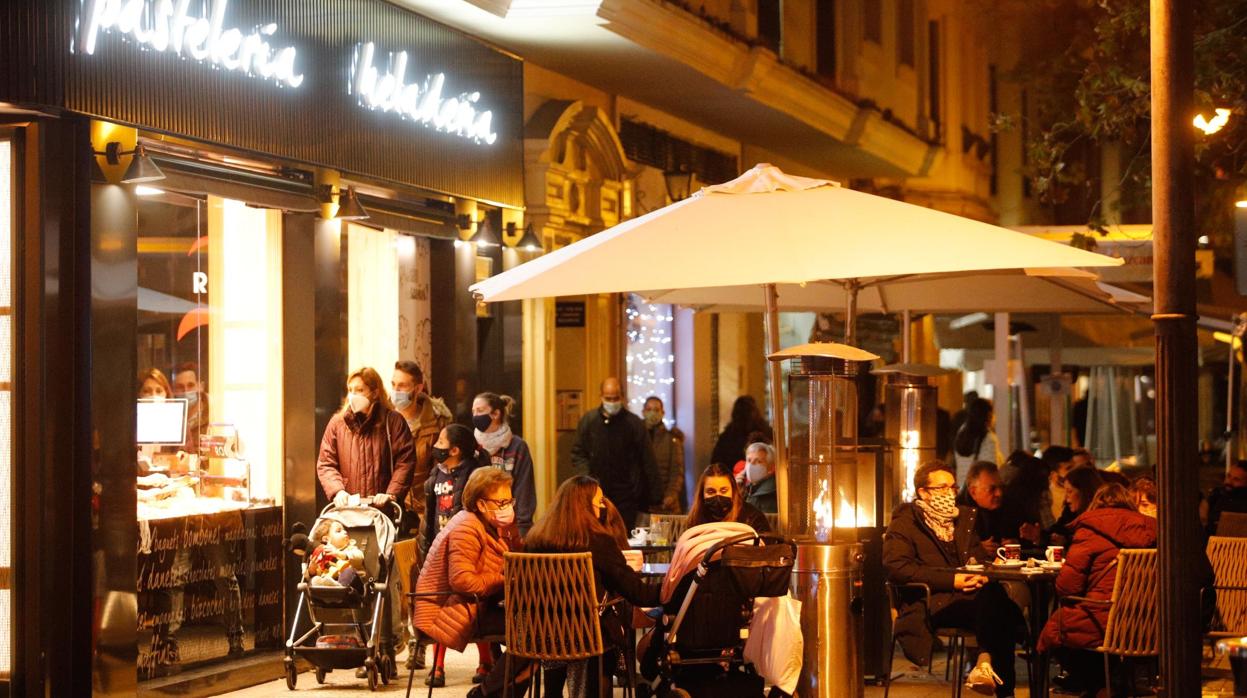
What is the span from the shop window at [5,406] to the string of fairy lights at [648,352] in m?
11.2

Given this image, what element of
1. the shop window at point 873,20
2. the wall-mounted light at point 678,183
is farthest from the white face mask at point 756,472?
the shop window at point 873,20

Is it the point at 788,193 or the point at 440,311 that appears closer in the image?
the point at 788,193

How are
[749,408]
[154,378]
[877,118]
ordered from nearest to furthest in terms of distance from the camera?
[154,378], [749,408], [877,118]

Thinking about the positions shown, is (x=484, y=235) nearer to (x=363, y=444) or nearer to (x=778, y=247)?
(x=363, y=444)

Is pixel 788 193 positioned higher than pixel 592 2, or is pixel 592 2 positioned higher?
A: pixel 592 2

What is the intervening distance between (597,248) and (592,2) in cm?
708

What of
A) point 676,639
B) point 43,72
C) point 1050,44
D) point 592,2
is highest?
point 1050,44

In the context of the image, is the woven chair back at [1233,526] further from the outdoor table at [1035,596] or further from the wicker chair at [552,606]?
the wicker chair at [552,606]

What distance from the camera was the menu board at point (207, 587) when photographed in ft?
38.4

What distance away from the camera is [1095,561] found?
1024 cm

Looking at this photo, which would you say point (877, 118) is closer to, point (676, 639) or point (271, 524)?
point (271, 524)

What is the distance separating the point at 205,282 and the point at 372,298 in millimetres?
2081

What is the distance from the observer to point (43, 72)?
10406 mm

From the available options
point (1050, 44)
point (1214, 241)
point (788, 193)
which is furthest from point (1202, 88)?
point (1050, 44)
